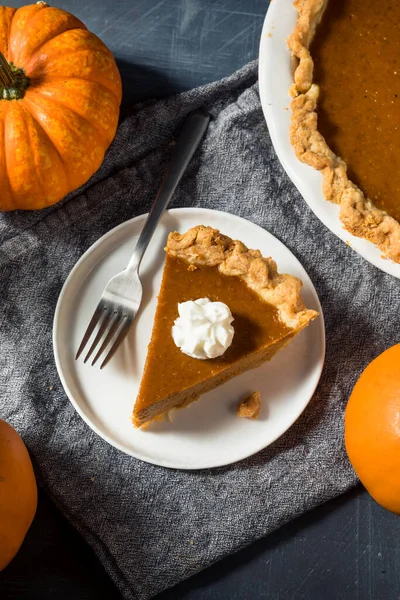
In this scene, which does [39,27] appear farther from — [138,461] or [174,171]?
[138,461]

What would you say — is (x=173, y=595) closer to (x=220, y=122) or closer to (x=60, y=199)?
(x=60, y=199)

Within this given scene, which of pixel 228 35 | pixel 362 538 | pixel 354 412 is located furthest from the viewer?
pixel 228 35

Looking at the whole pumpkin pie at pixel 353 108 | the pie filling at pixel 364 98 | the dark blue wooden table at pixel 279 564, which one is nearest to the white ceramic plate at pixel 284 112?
the whole pumpkin pie at pixel 353 108

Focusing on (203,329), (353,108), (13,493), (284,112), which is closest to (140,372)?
(203,329)

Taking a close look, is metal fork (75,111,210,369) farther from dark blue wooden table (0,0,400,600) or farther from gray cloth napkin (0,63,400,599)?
dark blue wooden table (0,0,400,600)

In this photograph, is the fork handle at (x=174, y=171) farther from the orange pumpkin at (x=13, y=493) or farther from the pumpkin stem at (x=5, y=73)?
the orange pumpkin at (x=13, y=493)

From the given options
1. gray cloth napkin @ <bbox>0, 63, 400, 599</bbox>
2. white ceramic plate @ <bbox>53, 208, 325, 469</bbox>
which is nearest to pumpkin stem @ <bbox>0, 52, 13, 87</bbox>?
gray cloth napkin @ <bbox>0, 63, 400, 599</bbox>

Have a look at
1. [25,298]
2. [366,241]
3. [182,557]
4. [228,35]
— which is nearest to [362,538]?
[182,557]
